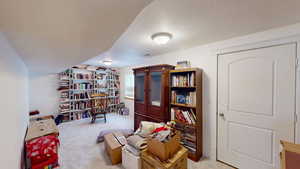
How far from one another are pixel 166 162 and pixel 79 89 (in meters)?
4.55

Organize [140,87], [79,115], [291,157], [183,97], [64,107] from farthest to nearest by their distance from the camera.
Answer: [79,115] < [64,107] < [140,87] < [183,97] < [291,157]

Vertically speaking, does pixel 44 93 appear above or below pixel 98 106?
above

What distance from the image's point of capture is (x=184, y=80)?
7.80ft

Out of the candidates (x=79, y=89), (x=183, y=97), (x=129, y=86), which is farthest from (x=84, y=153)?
(x=129, y=86)

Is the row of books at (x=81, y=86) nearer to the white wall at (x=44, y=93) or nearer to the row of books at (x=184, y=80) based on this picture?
the white wall at (x=44, y=93)

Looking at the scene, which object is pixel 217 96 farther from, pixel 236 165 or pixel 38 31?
pixel 38 31

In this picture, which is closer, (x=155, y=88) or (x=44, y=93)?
(x=155, y=88)

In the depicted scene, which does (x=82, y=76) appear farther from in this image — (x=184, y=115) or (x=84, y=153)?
(x=184, y=115)

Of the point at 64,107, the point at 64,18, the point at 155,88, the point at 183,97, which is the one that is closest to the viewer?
the point at 64,18

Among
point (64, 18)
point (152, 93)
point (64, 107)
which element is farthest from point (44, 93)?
point (64, 18)

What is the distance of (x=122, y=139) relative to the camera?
238 centimetres

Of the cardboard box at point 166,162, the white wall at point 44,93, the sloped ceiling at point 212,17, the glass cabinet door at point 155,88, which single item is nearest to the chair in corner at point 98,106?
the white wall at point 44,93

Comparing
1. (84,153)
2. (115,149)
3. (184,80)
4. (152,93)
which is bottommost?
(84,153)

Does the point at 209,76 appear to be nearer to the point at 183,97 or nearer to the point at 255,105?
the point at 183,97
